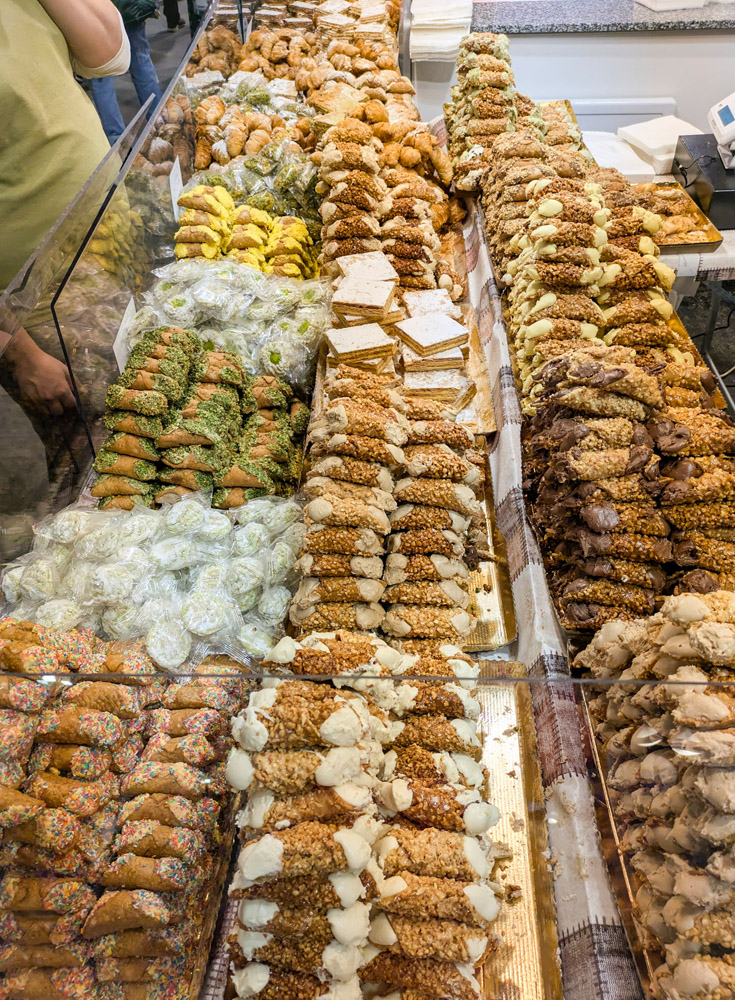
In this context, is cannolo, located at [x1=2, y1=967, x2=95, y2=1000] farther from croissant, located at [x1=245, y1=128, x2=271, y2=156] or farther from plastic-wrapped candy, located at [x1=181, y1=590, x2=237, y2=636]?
croissant, located at [x1=245, y1=128, x2=271, y2=156]

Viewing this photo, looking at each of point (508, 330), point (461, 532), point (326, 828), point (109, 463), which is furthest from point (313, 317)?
point (326, 828)

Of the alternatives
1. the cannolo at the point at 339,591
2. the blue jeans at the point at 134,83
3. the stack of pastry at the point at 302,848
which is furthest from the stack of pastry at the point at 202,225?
the stack of pastry at the point at 302,848

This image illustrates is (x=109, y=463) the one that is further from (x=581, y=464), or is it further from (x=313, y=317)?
(x=581, y=464)

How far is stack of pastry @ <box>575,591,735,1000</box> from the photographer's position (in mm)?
1222

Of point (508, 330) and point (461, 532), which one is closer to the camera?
point (461, 532)

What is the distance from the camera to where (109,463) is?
246cm

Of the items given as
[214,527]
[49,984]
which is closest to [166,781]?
[49,984]

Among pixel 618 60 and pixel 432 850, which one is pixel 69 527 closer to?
pixel 432 850

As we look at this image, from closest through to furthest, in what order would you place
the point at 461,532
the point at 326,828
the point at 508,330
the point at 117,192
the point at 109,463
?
the point at 326,828, the point at 461,532, the point at 109,463, the point at 117,192, the point at 508,330

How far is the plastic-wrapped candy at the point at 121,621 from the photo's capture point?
2.04 m

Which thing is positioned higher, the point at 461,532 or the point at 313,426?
the point at 313,426

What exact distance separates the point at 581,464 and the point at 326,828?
1297 mm

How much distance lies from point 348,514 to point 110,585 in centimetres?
77

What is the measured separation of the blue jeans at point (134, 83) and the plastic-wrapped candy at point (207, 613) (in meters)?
3.02
